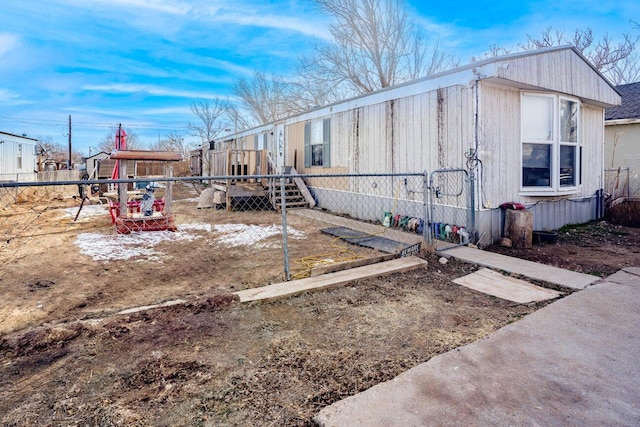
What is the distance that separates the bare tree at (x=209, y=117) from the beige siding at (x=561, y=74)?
1198 inches

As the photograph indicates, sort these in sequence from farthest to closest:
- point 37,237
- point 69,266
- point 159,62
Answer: point 159,62 < point 37,237 < point 69,266

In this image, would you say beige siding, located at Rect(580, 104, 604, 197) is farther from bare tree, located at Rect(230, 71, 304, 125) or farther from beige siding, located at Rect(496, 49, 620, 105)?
bare tree, located at Rect(230, 71, 304, 125)

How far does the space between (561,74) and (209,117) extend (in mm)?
32491

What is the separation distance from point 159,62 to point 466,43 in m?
21.8

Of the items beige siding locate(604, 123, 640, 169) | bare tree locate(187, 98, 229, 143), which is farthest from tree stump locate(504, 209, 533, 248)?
bare tree locate(187, 98, 229, 143)

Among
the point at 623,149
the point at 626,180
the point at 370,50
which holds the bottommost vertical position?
the point at 626,180

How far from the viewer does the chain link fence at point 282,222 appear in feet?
17.6

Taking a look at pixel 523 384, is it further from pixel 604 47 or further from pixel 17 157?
pixel 17 157

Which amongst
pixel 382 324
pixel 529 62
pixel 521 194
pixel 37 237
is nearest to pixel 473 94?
pixel 529 62

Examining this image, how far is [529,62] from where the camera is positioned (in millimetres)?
5648

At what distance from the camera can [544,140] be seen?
6.31 m

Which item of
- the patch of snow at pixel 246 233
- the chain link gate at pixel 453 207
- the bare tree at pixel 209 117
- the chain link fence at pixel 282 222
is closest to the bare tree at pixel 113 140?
the bare tree at pixel 209 117

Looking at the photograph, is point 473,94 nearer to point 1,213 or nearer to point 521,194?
point 521,194

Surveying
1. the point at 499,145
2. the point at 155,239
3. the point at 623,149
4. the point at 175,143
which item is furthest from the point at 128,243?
the point at 175,143
